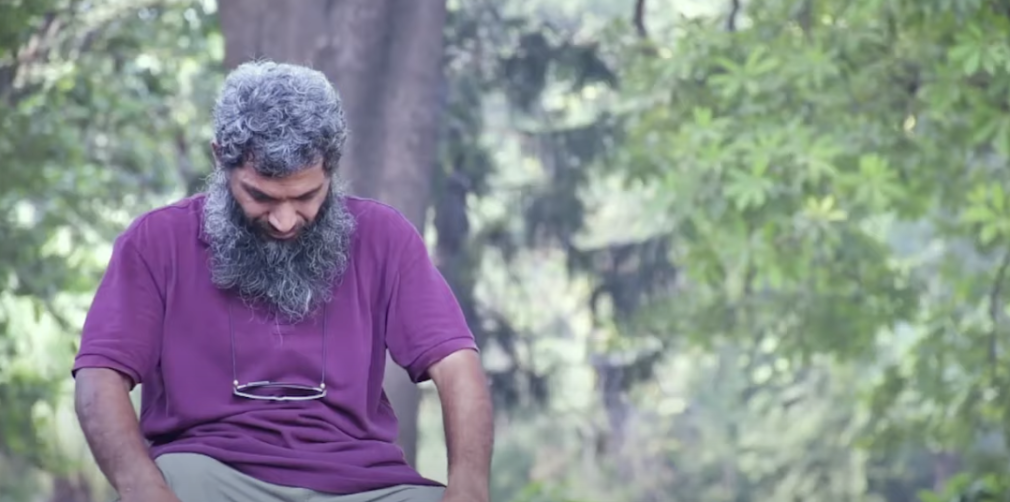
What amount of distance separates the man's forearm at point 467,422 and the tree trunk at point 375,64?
3.73m

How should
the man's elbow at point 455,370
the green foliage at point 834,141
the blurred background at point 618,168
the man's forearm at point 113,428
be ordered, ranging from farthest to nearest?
the green foliage at point 834,141 → the blurred background at point 618,168 → the man's elbow at point 455,370 → the man's forearm at point 113,428

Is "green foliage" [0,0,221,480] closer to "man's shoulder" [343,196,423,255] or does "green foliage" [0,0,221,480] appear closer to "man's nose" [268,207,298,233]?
"man's shoulder" [343,196,423,255]

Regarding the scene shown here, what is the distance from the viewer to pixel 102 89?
37.3 feet

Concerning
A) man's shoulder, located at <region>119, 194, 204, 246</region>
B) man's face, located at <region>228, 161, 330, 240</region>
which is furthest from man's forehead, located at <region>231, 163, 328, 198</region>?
man's shoulder, located at <region>119, 194, 204, 246</region>

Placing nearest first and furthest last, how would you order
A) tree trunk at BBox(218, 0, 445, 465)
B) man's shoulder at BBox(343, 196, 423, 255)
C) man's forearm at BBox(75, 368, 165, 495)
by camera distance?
man's forearm at BBox(75, 368, 165, 495) < man's shoulder at BBox(343, 196, 423, 255) < tree trunk at BBox(218, 0, 445, 465)

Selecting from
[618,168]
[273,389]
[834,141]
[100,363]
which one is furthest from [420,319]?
[618,168]

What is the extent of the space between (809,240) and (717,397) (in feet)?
57.5

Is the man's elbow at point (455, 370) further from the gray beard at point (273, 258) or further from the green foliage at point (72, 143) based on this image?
the green foliage at point (72, 143)

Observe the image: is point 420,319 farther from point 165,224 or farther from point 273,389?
point 165,224

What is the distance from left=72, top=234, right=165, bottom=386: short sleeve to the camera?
129 inches

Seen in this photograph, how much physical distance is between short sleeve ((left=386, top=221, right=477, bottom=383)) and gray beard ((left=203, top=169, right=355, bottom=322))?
13cm

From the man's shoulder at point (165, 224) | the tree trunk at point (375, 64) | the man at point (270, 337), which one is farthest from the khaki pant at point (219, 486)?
the tree trunk at point (375, 64)

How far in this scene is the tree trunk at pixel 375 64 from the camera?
711 centimetres

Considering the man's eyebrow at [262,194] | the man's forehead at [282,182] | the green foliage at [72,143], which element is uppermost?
the man's forehead at [282,182]
